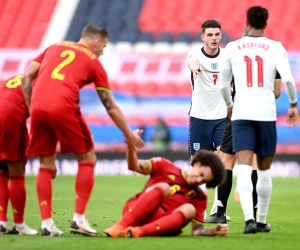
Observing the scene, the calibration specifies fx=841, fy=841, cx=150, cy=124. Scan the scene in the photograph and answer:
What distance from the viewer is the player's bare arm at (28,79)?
7.54m

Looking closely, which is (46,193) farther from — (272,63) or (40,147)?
(272,63)

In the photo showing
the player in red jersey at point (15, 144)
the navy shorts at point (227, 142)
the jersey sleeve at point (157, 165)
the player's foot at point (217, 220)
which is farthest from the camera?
the navy shorts at point (227, 142)

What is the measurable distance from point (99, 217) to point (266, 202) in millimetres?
2708

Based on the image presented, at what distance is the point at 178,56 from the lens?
25250 millimetres

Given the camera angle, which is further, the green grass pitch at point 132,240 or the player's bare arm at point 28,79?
the player's bare arm at point 28,79

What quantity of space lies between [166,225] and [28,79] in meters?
1.81

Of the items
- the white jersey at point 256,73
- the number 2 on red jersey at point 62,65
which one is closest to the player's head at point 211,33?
the white jersey at point 256,73

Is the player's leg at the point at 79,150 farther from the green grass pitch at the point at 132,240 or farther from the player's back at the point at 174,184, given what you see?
the player's back at the point at 174,184

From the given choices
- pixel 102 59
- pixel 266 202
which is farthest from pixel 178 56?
pixel 266 202

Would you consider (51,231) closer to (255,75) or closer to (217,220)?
(255,75)

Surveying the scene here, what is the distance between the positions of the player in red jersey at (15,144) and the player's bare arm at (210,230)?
4.95ft

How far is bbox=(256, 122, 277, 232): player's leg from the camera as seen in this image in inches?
311

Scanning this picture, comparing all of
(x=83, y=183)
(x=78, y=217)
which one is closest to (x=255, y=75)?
(x=83, y=183)

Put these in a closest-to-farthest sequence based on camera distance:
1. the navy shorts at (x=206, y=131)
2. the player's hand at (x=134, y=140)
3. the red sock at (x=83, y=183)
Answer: the player's hand at (x=134, y=140) → the red sock at (x=83, y=183) → the navy shorts at (x=206, y=131)
